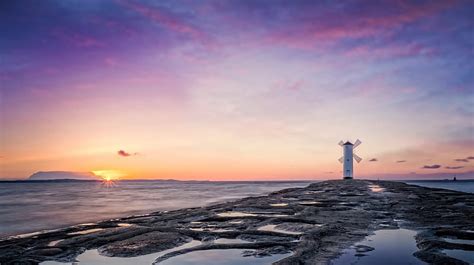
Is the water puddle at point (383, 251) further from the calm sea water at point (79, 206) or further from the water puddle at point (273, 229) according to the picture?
the calm sea water at point (79, 206)

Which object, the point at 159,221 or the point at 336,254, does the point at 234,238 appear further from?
the point at 159,221

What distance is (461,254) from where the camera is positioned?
25.3 ft

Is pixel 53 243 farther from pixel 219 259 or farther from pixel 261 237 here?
pixel 261 237

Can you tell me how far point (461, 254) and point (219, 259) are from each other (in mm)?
5260

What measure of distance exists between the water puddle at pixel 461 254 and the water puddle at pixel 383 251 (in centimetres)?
67

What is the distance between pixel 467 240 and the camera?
927cm

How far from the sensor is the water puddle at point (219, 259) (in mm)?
7449

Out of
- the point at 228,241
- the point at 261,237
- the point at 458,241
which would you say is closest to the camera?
the point at 458,241

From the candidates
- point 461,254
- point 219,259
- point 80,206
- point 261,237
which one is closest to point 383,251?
point 461,254

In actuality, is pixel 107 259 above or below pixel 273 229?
below

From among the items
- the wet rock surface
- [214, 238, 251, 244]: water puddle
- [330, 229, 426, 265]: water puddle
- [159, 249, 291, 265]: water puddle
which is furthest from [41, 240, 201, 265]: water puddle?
[330, 229, 426, 265]: water puddle

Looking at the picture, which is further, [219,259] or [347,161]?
[347,161]

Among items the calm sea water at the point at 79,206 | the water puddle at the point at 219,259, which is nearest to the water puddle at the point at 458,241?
the water puddle at the point at 219,259

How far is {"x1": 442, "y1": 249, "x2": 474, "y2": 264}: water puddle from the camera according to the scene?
287 inches
